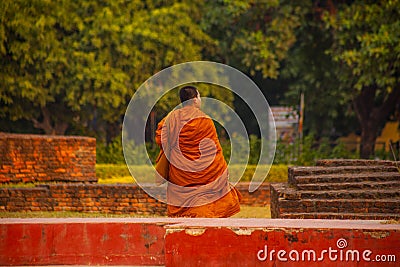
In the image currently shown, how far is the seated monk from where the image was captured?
10.9 metres

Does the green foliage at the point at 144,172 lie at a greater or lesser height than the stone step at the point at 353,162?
lesser

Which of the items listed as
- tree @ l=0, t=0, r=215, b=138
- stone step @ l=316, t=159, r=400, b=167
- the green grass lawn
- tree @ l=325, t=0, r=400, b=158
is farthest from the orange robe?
tree @ l=0, t=0, r=215, b=138

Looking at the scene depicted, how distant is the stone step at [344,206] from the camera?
10.6 metres

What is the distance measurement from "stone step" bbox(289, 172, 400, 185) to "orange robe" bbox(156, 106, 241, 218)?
0.83 m

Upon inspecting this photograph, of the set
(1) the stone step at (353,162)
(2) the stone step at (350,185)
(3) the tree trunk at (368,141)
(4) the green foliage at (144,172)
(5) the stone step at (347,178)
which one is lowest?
(4) the green foliage at (144,172)

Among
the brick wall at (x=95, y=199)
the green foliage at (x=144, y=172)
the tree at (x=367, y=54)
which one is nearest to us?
the brick wall at (x=95, y=199)

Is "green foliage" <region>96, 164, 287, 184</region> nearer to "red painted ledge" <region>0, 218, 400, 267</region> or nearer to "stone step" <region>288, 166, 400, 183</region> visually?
"stone step" <region>288, 166, 400, 183</region>

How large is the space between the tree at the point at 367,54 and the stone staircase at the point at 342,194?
1250 centimetres

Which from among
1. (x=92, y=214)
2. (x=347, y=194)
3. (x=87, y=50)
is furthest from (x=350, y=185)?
(x=87, y=50)

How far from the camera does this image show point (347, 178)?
437 inches

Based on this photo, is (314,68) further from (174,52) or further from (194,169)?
(194,169)

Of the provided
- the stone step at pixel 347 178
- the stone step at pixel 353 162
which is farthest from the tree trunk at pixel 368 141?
the stone step at pixel 347 178

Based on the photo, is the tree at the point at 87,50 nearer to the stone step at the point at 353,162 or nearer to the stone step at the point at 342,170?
the stone step at the point at 353,162

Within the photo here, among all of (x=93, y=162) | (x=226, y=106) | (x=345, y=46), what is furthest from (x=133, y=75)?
(x=93, y=162)
